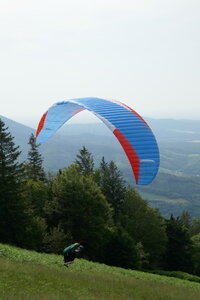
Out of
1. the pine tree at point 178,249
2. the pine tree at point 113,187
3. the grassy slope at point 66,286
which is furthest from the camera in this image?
the pine tree at point 178,249

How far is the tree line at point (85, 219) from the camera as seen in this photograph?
3256 centimetres

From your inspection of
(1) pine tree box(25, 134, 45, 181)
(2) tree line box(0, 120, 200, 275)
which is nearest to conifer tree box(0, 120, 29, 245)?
(2) tree line box(0, 120, 200, 275)

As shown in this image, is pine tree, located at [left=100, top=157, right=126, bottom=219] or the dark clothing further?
pine tree, located at [left=100, top=157, right=126, bottom=219]

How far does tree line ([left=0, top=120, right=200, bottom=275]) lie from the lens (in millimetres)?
32562

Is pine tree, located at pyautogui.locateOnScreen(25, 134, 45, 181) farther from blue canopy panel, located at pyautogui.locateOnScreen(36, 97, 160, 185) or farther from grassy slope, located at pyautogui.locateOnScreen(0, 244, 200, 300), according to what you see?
blue canopy panel, located at pyautogui.locateOnScreen(36, 97, 160, 185)

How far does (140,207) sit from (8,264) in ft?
122

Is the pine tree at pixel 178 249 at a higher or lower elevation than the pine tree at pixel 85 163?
lower

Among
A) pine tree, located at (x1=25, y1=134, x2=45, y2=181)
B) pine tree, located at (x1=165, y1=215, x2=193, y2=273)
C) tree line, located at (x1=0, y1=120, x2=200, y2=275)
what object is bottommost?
pine tree, located at (x1=165, y1=215, x2=193, y2=273)

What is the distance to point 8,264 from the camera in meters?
16.2

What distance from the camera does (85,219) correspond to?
1454 inches

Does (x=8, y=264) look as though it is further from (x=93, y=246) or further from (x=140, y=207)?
(x=140, y=207)

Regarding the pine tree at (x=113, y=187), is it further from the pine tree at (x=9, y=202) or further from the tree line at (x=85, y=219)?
the pine tree at (x=9, y=202)

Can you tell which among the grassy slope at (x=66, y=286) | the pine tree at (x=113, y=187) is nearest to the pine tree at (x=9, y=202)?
the grassy slope at (x=66, y=286)

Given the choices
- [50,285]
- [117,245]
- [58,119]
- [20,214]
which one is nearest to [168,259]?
[117,245]
